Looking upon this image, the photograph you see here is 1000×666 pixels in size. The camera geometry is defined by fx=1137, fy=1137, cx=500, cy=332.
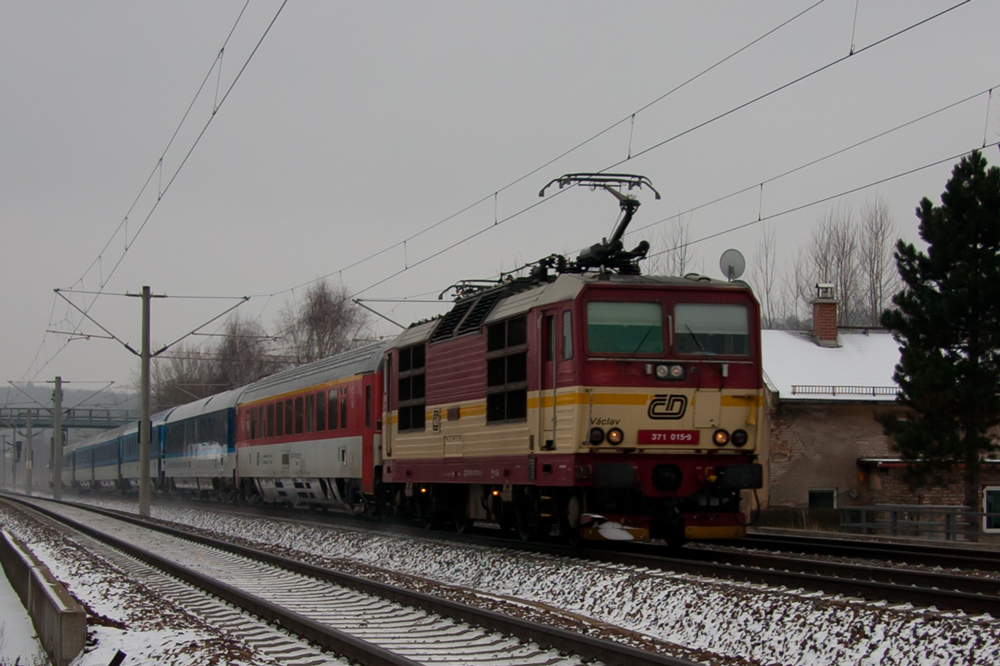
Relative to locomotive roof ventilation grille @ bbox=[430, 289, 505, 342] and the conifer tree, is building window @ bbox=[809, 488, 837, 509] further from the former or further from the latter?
locomotive roof ventilation grille @ bbox=[430, 289, 505, 342]

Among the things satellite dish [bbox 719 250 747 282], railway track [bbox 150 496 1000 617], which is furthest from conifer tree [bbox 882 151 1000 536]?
satellite dish [bbox 719 250 747 282]

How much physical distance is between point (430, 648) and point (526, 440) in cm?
538

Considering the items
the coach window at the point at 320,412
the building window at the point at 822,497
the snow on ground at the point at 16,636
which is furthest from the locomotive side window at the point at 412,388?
the building window at the point at 822,497

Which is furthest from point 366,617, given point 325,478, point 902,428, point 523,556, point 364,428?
point 902,428

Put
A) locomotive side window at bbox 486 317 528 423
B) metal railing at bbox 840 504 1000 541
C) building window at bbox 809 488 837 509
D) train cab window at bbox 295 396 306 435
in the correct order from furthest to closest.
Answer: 1. building window at bbox 809 488 837 509
2. train cab window at bbox 295 396 306 435
3. metal railing at bbox 840 504 1000 541
4. locomotive side window at bbox 486 317 528 423

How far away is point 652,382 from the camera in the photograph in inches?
504

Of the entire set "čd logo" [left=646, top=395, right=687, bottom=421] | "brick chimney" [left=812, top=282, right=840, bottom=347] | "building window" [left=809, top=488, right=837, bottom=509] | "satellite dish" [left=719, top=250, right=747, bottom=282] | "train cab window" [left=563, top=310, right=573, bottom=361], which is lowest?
"building window" [left=809, top=488, right=837, bottom=509]

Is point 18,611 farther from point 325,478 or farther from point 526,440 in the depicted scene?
point 325,478

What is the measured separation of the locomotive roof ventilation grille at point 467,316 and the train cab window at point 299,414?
925 cm

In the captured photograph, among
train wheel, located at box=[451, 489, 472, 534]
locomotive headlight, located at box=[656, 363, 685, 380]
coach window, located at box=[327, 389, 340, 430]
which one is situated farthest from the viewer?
coach window, located at box=[327, 389, 340, 430]

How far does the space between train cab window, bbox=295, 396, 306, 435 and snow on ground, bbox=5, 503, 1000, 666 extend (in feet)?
36.5

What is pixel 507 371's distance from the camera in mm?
14266

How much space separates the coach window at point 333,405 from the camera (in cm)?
2275

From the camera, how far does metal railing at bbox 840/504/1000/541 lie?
60.0ft
